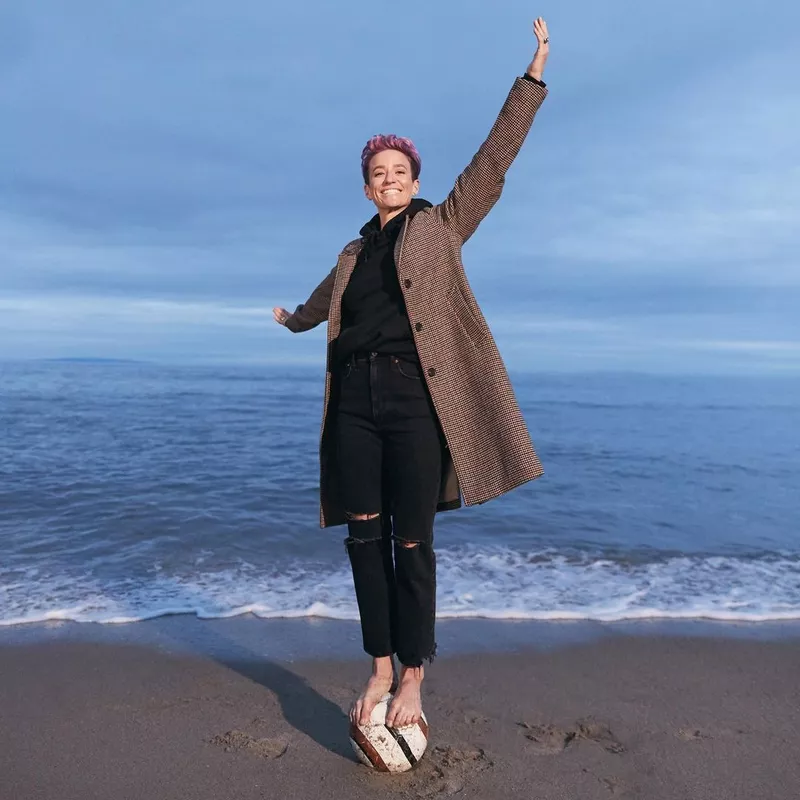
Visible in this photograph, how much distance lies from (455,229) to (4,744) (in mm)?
2960

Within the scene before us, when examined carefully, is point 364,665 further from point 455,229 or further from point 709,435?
point 709,435

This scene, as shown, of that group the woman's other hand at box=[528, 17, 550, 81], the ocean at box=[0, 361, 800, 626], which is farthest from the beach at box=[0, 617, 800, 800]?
the woman's other hand at box=[528, 17, 550, 81]

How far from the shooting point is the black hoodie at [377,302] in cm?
308

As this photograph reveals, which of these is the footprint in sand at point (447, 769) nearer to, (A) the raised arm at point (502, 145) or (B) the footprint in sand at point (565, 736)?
(B) the footprint in sand at point (565, 736)

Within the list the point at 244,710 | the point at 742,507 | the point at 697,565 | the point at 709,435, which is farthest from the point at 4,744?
the point at 709,435

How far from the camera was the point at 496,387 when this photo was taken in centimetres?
304

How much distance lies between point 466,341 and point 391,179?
778mm

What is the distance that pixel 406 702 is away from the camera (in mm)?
3057

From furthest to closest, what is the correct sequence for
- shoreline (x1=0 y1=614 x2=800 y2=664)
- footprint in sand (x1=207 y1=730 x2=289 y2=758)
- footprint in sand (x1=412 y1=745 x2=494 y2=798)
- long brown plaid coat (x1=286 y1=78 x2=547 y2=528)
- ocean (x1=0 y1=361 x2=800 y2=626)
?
ocean (x1=0 y1=361 x2=800 y2=626) < shoreline (x1=0 y1=614 x2=800 y2=664) < footprint in sand (x1=207 y1=730 x2=289 y2=758) < long brown plaid coat (x1=286 y1=78 x2=547 y2=528) < footprint in sand (x1=412 y1=745 x2=494 y2=798)

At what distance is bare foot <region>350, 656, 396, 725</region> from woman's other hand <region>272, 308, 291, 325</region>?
1872mm

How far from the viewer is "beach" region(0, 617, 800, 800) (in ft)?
9.51

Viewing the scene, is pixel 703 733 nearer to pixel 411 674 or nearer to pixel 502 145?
pixel 411 674

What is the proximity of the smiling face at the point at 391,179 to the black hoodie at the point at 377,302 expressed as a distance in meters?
0.06

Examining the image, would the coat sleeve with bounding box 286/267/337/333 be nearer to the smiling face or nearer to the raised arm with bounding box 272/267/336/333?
the raised arm with bounding box 272/267/336/333
